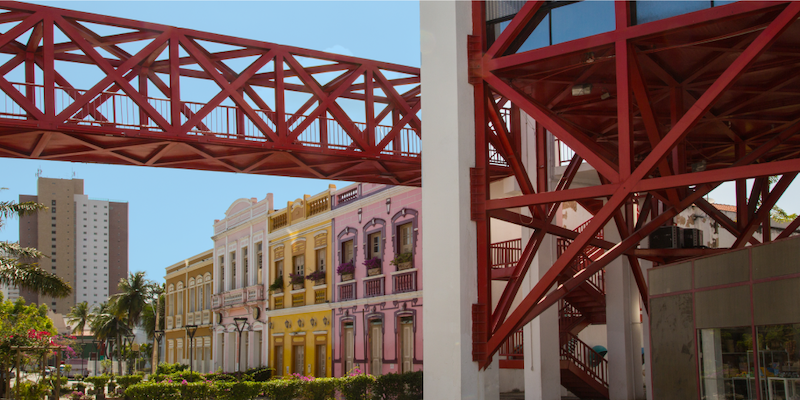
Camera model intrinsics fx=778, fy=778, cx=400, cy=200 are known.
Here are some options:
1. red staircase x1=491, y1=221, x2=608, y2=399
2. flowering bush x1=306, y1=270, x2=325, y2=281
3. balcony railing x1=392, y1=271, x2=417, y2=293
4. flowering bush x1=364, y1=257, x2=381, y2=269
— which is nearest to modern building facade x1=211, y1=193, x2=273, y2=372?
flowering bush x1=306, y1=270, x2=325, y2=281

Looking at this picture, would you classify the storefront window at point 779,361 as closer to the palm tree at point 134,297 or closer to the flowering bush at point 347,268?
the flowering bush at point 347,268

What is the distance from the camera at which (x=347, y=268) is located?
27.4 m

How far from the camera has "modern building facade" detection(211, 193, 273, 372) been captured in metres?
34.7

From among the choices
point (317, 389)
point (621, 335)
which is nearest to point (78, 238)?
point (317, 389)

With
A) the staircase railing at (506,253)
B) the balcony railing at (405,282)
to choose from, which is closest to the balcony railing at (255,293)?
the balcony railing at (405,282)

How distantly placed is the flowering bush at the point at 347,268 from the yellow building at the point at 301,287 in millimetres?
1123

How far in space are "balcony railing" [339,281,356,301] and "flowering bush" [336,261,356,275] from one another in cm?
43

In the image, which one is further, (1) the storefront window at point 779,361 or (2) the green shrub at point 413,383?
(2) the green shrub at point 413,383

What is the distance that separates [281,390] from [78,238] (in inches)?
5248

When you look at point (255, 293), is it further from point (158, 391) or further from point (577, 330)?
→ point (577, 330)

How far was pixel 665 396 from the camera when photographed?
10.2 metres

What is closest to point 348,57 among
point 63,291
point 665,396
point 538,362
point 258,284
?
point 538,362

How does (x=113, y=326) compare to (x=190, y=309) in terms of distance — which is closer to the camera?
(x=190, y=309)

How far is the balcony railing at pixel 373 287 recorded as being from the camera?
2561 cm
